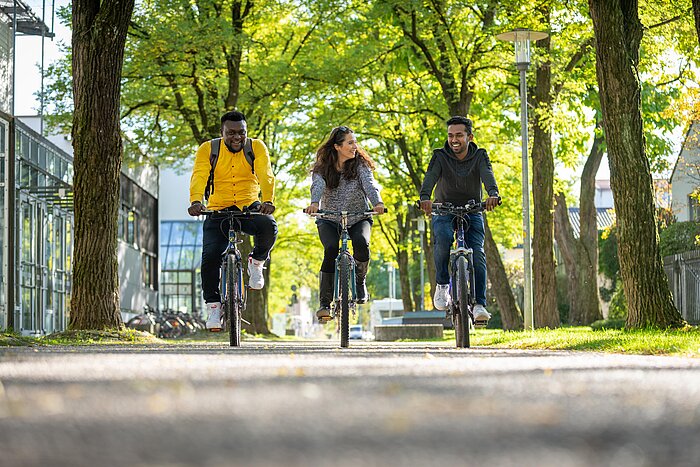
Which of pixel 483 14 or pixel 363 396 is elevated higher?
pixel 483 14

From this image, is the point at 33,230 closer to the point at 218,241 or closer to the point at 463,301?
the point at 218,241

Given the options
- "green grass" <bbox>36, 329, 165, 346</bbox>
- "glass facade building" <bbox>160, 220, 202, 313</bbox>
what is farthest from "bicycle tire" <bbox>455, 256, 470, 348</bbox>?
"glass facade building" <bbox>160, 220, 202, 313</bbox>

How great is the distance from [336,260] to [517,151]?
1023 inches

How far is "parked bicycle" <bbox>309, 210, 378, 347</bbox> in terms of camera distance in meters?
11.0

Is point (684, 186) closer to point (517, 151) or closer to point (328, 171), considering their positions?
point (517, 151)

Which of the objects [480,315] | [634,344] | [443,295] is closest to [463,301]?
[480,315]

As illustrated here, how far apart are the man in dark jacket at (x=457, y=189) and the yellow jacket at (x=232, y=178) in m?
1.57

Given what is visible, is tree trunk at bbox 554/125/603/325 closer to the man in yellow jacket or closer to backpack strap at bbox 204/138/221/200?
the man in yellow jacket

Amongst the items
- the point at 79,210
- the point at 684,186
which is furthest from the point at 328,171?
the point at 684,186

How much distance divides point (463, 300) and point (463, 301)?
0.01m

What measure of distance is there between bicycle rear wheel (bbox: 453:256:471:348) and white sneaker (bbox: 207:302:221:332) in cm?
220

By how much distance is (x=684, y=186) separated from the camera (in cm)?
5103

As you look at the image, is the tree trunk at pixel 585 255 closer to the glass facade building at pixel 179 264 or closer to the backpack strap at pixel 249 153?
the backpack strap at pixel 249 153

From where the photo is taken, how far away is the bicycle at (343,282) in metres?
11.0
